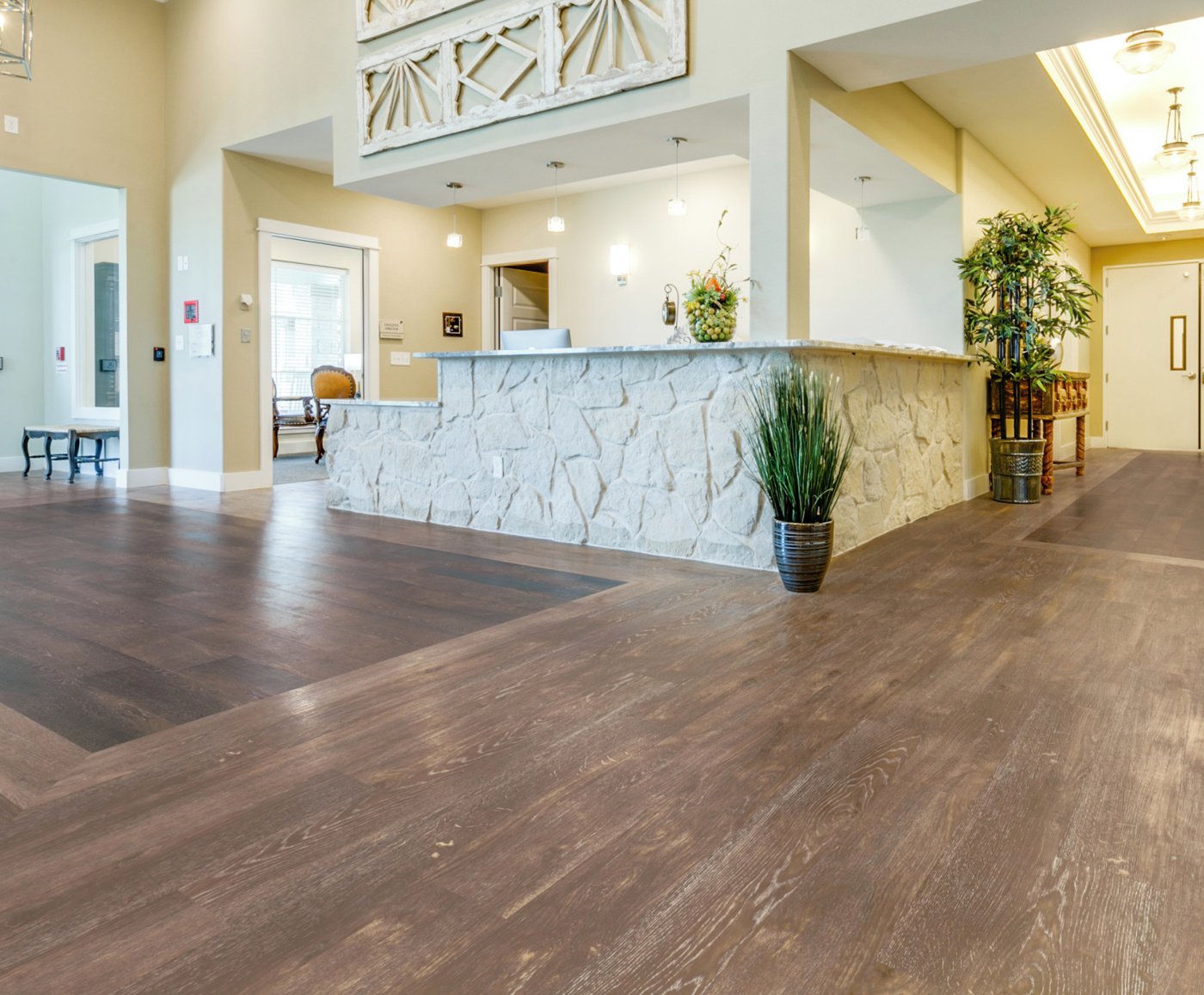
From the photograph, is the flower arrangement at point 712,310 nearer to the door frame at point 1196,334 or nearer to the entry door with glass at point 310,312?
the entry door with glass at point 310,312

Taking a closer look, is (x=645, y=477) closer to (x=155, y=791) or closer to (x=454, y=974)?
(x=155, y=791)

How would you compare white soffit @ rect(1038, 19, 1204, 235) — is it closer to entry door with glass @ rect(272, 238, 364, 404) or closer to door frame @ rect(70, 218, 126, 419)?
entry door with glass @ rect(272, 238, 364, 404)

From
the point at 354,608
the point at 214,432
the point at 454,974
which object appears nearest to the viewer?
the point at 454,974

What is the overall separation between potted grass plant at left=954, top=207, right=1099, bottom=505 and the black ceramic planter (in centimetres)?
311

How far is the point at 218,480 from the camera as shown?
6645 millimetres

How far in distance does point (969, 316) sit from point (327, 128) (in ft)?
14.8

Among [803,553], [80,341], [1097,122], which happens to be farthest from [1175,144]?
[80,341]

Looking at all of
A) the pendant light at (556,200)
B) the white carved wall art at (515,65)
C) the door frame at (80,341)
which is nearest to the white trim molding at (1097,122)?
the white carved wall art at (515,65)

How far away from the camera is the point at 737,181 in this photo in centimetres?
718

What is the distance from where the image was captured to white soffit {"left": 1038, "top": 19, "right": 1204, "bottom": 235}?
5316 mm

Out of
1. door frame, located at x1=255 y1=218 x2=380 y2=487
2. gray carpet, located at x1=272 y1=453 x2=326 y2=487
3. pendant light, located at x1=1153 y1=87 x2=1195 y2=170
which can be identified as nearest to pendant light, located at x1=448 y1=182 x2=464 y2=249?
door frame, located at x1=255 y1=218 x2=380 y2=487

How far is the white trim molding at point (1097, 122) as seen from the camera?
507 centimetres

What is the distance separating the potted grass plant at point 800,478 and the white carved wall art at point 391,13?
3.13m

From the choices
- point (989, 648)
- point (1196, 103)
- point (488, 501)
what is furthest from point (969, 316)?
point (989, 648)
